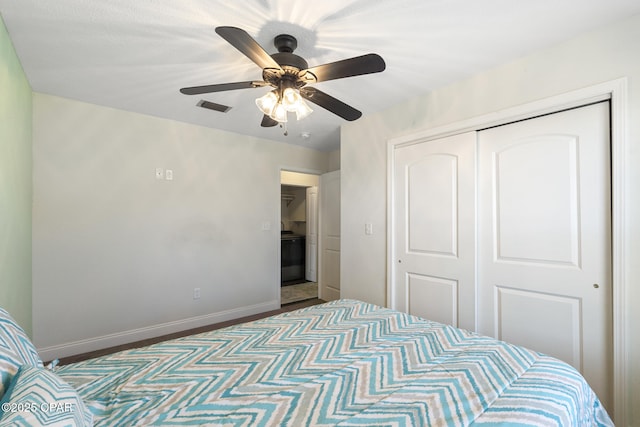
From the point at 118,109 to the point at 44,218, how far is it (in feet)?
3.86

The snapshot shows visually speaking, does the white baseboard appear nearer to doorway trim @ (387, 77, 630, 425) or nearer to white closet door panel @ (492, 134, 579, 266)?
white closet door panel @ (492, 134, 579, 266)

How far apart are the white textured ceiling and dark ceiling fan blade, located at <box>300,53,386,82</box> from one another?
316 mm

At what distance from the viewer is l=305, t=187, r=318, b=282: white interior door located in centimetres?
567

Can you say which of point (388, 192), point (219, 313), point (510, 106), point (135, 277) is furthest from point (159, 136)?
point (510, 106)

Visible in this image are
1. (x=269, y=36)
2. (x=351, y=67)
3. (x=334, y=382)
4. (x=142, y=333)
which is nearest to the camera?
(x=334, y=382)

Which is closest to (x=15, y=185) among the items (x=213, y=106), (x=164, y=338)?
(x=213, y=106)

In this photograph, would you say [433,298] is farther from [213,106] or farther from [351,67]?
[213,106]

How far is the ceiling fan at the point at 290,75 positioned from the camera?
139cm

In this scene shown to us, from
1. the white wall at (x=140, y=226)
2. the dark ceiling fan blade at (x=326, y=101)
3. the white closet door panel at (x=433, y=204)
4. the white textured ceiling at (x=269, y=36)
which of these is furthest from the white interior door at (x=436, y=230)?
the white wall at (x=140, y=226)

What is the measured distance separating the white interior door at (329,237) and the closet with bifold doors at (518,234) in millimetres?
1421

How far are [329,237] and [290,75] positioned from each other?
9.49 feet

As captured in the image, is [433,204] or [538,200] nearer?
Answer: [538,200]

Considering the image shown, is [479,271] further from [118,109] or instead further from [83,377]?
[118,109]

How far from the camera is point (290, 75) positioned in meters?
1.58
